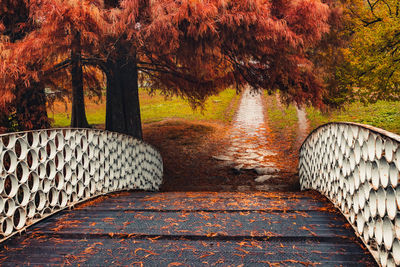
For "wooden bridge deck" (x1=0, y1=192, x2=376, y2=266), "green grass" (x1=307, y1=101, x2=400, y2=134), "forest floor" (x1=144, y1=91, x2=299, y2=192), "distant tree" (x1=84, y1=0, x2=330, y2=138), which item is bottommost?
"forest floor" (x1=144, y1=91, x2=299, y2=192)

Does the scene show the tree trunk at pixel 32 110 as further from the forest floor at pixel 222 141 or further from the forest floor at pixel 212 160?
the forest floor at pixel 212 160

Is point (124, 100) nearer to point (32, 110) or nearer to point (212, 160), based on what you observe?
point (32, 110)

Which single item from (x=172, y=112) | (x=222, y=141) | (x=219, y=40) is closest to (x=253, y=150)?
(x=222, y=141)

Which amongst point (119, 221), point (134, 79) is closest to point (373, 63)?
point (134, 79)

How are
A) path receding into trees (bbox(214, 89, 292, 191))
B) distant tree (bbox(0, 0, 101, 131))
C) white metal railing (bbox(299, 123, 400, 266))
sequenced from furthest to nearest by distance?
1. path receding into trees (bbox(214, 89, 292, 191))
2. distant tree (bbox(0, 0, 101, 131))
3. white metal railing (bbox(299, 123, 400, 266))

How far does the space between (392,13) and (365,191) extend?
766cm

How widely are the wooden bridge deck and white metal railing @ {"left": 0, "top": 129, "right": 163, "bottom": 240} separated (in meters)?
0.23

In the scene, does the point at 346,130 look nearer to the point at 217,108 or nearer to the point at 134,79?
the point at 134,79

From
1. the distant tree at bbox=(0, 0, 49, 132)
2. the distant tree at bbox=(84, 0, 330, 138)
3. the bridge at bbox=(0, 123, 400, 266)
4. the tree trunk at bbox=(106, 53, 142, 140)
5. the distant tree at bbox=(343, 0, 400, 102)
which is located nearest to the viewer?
the bridge at bbox=(0, 123, 400, 266)

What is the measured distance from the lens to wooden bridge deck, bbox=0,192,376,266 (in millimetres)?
2471

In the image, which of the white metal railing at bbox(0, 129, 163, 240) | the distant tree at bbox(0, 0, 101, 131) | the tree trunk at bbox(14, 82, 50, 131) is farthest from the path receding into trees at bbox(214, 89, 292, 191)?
the tree trunk at bbox(14, 82, 50, 131)

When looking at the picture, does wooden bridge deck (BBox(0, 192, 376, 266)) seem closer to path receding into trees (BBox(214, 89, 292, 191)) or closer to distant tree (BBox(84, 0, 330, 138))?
distant tree (BBox(84, 0, 330, 138))

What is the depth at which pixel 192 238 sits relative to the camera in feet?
9.35

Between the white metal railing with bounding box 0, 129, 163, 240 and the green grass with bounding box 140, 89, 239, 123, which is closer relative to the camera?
the white metal railing with bounding box 0, 129, 163, 240
